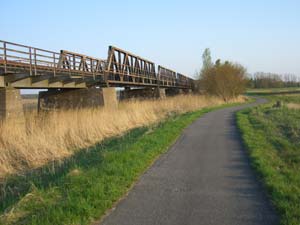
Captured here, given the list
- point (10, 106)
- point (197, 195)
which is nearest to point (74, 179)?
point (197, 195)

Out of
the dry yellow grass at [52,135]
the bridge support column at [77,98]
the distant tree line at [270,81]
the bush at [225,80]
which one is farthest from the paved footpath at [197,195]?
the distant tree line at [270,81]

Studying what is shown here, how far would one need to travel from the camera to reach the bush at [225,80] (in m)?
47.7

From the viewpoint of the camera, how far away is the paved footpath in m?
4.89

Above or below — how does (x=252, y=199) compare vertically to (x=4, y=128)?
below

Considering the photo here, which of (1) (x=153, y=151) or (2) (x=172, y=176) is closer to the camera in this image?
(2) (x=172, y=176)

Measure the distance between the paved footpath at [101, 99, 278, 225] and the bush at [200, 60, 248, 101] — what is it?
3923cm

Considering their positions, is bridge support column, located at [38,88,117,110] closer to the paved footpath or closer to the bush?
the paved footpath

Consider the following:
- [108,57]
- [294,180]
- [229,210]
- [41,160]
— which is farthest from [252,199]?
[108,57]

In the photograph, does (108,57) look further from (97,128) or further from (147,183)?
(147,183)

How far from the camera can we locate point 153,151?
9.97m

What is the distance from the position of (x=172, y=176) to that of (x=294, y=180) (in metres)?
2.45

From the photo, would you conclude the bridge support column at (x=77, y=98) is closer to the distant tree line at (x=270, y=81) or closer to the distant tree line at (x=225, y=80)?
the distant tree line at (x=225, y=80)

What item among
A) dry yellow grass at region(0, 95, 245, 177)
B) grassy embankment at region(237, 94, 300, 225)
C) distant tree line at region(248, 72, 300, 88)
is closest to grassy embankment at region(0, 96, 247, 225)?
dry yellow grass at region(0, 95, 245, 177)

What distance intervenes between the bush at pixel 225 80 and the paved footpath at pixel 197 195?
129ft
